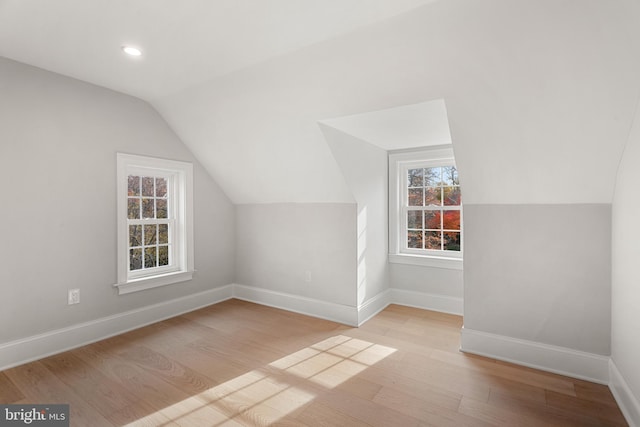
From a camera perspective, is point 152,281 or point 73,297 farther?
point 152,281

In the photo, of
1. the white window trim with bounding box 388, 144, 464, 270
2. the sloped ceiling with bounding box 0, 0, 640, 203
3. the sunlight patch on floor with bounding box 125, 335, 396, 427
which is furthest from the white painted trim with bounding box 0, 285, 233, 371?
the white window trim with bounding box 388, 144, 464, 270

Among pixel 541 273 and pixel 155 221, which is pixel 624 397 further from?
pixel 155 221

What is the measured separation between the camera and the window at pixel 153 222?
10.8 feet

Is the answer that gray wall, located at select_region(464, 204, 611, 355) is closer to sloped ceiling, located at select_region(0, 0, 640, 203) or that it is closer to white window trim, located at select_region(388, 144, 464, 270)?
sloped ceiling, located at select_region(0, 0, 640, 203)

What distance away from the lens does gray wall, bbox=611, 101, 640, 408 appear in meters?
1.84

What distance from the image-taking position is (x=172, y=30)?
2.05 meters

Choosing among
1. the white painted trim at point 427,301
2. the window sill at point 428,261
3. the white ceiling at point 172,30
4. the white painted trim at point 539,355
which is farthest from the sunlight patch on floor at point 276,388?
the white ceiling at point 172,30

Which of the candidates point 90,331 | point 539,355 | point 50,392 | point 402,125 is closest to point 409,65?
point 402,125

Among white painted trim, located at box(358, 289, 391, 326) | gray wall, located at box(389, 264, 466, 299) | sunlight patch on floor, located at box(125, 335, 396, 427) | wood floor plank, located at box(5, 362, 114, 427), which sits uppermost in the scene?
gray wall, located at box(389, 264, 466, 299)

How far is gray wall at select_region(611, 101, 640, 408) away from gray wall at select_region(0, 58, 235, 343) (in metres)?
4.07

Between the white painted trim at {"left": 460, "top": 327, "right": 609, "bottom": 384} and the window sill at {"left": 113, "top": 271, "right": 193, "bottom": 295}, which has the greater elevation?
the window sill at {"left": 113, "top": 271, "right": 193, "bottom": 295}

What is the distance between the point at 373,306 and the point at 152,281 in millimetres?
2527

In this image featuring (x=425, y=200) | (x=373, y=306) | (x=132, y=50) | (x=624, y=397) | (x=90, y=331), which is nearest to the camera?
(x=624, y=397)

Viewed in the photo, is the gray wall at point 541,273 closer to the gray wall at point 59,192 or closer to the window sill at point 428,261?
the window sill at point 428,261
